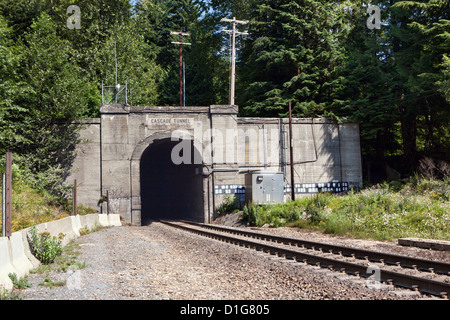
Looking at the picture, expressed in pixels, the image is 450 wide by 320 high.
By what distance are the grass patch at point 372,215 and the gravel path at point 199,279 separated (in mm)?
5905

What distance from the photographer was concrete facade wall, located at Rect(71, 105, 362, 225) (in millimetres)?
27969

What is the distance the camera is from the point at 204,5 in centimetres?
5494

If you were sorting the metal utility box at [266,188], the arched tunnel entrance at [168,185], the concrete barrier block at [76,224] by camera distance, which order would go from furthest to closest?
the arched tunnel entrance at [168,185] < the metal utility box at [266,188] < the concrete barrier block at [76,224]

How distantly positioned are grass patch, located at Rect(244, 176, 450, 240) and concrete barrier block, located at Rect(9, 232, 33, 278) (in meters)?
11.4

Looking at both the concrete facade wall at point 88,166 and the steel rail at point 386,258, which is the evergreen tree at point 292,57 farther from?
the steel rail at point 386,258

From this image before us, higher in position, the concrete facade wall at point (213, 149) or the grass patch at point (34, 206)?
the concrete facade wall at point (213, 149)

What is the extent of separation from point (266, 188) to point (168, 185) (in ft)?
64.8

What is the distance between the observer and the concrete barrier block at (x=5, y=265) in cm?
758

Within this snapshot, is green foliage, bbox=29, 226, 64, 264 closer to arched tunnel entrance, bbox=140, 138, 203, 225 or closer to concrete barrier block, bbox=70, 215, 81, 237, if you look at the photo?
concrete barrier block, bbox=70, 215, 81, 237

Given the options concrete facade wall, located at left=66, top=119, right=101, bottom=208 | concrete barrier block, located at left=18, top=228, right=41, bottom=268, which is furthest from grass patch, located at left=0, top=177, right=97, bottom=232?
concrete barrier block, located at left=18, top=228, right=41, bottom=268

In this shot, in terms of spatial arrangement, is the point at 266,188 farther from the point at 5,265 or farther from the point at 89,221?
the point at 5,265

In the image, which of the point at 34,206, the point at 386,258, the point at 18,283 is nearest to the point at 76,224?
the point at 34,206

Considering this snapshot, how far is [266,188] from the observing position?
1022 inches

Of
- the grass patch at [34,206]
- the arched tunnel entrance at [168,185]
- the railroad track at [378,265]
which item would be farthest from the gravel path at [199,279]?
the arched tunnel entrance at [168,185]
